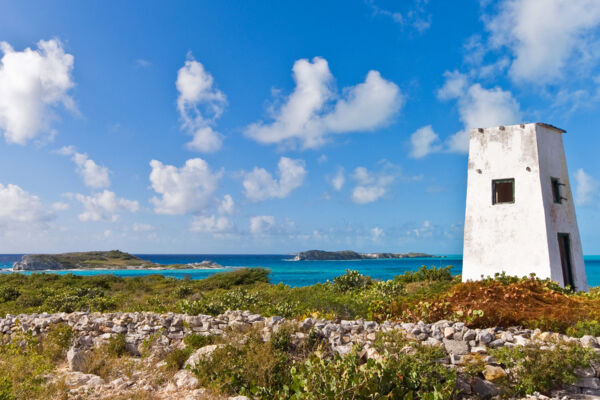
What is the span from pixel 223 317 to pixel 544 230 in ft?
32.6

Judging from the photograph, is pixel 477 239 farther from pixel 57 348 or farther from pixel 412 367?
pixel 57 348

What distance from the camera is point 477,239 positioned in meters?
13.6

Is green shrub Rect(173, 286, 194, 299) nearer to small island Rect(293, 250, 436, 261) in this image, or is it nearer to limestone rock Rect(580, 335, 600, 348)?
limestone rock Rect(580, 335, 600, 348)

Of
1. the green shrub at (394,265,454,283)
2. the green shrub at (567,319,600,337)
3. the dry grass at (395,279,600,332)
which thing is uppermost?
the green shrub at (394,265,454,283)

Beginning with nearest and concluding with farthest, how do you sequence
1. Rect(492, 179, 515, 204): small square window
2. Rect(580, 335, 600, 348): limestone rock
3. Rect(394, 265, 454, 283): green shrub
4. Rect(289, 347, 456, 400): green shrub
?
Rect(289, 347, 456, 400): green shrub
Rect(580, 335, 600, 348): limestone rock
Rect(492, 179, 515, 204): small square window
Rect(394, 265, 454, 283): green shrub

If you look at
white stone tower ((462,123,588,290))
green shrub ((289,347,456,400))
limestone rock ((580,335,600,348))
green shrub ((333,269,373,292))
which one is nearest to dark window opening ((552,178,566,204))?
white stone tower ((462,123,588,290))

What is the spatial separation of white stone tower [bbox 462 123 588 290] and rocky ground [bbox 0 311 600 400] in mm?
5999

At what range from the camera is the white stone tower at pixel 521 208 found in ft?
41.3

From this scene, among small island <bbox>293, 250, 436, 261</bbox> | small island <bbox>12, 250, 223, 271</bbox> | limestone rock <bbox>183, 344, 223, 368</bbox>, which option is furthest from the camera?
small island <bbox>293, 250, 436, 261</bbox>

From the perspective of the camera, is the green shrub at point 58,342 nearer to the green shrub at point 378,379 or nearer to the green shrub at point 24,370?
the green shrub at point 24,370

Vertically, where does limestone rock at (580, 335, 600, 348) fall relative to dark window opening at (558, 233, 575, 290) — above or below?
below

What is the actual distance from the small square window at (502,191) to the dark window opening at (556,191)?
4.25 feet

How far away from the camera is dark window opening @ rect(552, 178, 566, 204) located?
13.4 meters

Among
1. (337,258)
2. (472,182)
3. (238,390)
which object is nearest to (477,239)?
(472,182)
